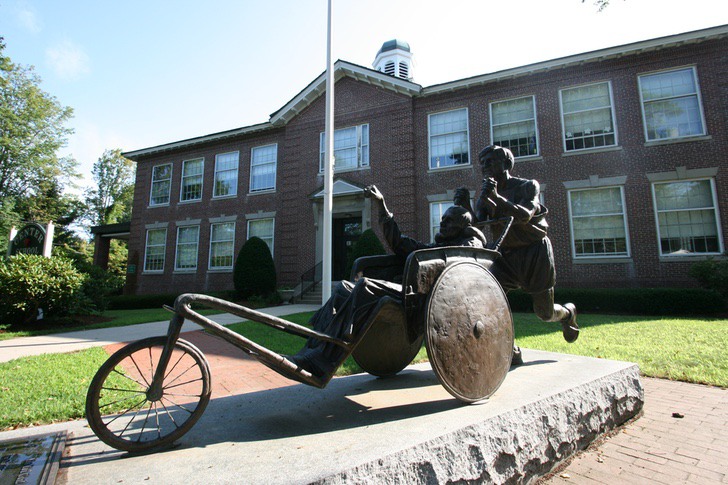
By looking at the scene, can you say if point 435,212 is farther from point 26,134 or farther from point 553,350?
point 26,134

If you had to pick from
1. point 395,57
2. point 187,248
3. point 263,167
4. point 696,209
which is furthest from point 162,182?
point 696,209

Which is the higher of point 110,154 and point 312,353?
point 110,154

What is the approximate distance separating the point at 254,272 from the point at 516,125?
12.3m

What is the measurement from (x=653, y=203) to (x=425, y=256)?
13688mm

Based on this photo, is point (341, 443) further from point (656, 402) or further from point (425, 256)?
point (656, 402)

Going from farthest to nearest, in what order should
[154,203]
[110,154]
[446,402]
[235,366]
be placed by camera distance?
1. [110,154]
2. [154,203]
3. [235,366]
4. [446,402]

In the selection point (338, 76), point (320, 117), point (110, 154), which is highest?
point (110, 154)

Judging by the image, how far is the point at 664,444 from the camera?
2.99 meters

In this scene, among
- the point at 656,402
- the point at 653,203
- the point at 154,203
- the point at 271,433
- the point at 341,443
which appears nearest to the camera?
the point at 341,443

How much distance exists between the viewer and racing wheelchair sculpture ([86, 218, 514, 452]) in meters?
2.10

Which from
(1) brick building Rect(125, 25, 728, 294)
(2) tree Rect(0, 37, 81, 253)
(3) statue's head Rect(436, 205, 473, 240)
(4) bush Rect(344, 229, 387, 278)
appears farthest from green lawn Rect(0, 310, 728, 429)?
(2) tree Rect(0, 37, 81, 253)

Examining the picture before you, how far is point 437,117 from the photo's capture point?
16266 mm

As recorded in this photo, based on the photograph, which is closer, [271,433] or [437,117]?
[271,433]

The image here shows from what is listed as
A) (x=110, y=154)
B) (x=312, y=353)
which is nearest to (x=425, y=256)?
(x=312, y=353)
